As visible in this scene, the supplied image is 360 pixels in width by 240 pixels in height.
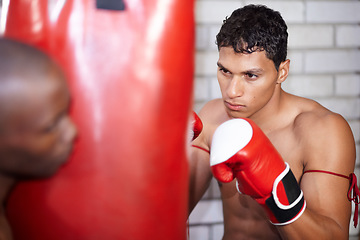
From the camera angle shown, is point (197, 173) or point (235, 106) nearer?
point (235, 106)

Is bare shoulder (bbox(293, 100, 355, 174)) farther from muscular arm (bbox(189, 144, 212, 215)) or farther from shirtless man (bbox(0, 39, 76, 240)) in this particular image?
shirtless man (bbox(0, 39, 76, 240))

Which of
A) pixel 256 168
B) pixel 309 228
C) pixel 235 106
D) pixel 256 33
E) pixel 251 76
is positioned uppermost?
pixel 256 33

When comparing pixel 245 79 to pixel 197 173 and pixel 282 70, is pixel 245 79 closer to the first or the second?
pixel 282 70

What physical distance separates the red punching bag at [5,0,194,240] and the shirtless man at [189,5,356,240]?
0.42 meters

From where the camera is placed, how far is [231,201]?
1473mm

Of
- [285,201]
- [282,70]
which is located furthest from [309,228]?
[282,70]

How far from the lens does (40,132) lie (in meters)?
0.53

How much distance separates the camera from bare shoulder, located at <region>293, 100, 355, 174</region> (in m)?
1.18

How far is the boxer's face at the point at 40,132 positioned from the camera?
20.1 inches

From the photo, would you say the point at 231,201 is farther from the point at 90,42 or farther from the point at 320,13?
the point at 320,13

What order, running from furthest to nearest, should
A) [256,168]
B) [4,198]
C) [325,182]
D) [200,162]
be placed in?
1. [200,162]
2. [325,182]
3. [256,168]
4. [4,198]

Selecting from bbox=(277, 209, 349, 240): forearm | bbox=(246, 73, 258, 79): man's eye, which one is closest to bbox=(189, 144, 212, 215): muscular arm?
bbox=(246, 73, 258, 79): man's eye

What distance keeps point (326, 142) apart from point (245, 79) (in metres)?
0.34

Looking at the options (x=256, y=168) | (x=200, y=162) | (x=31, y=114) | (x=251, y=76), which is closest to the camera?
(x=31, y=114)
